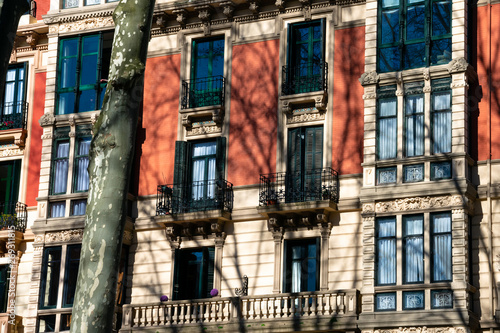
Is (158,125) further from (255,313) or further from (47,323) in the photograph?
(255,313)

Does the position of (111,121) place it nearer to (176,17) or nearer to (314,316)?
(314,316)

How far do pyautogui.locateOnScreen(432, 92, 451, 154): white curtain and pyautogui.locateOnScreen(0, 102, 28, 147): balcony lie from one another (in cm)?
1497

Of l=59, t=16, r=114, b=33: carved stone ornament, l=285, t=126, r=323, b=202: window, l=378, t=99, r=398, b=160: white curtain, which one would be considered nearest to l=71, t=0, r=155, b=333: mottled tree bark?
l=378, t=99, r=398, b=160: white curtain

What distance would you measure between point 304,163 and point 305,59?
3.45m

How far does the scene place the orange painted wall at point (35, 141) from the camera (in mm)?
34625

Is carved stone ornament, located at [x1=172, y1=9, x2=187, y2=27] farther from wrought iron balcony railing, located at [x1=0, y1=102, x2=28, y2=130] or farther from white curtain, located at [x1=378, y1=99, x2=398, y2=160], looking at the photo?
white curtain, located at [x1=378, y1=99, x2=398, y2=160]

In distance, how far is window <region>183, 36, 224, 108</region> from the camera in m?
32.7

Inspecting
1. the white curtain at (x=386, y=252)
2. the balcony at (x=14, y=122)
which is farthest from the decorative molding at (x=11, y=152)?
the white curtain at (x=386, y=252)

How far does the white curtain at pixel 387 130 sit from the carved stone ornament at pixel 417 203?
143cm

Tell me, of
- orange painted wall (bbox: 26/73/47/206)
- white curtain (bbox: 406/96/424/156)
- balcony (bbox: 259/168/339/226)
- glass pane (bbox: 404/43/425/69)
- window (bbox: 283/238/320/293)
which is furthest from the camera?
orange painted wall (bbox: 26/73/47/206)

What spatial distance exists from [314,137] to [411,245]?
16.7 ft

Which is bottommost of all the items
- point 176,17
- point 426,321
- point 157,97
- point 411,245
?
point 426,321

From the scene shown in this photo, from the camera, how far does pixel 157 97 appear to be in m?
33.8

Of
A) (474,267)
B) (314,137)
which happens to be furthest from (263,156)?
(474,267)
